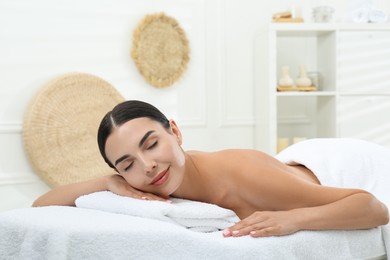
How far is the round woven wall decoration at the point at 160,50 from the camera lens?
11.9 ft

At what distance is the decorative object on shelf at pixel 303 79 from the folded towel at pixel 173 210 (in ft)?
8.23

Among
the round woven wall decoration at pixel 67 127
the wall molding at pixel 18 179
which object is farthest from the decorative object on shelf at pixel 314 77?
the wall molding at pixel 18 179

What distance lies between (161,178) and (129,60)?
2.30 metres

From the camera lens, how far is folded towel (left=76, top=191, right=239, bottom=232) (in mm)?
1324

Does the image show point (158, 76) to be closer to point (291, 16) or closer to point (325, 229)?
point (291, 16)

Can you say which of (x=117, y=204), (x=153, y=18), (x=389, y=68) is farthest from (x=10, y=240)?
(x=389, y=68)

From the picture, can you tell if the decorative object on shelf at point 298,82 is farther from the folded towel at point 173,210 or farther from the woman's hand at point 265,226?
the woman's hand at point 265,226

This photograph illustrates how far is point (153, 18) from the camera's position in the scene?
12.0 ft

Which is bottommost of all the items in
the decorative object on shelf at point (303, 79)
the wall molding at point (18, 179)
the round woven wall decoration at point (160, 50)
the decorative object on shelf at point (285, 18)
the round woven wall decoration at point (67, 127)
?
the wall molding at point (18, 179)

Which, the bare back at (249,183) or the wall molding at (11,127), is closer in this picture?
the bare back at (249,183)

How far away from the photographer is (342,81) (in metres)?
3.80

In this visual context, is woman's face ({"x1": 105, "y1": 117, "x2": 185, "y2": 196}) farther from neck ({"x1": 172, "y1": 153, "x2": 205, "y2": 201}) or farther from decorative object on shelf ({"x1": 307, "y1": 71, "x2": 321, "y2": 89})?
decorative object on shelf ({"x1": 307, "y1": 71, "x2": 321, "y2": 89})

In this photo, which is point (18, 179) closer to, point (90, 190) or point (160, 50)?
point (160, 50)

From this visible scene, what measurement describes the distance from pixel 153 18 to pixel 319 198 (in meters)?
2.50
